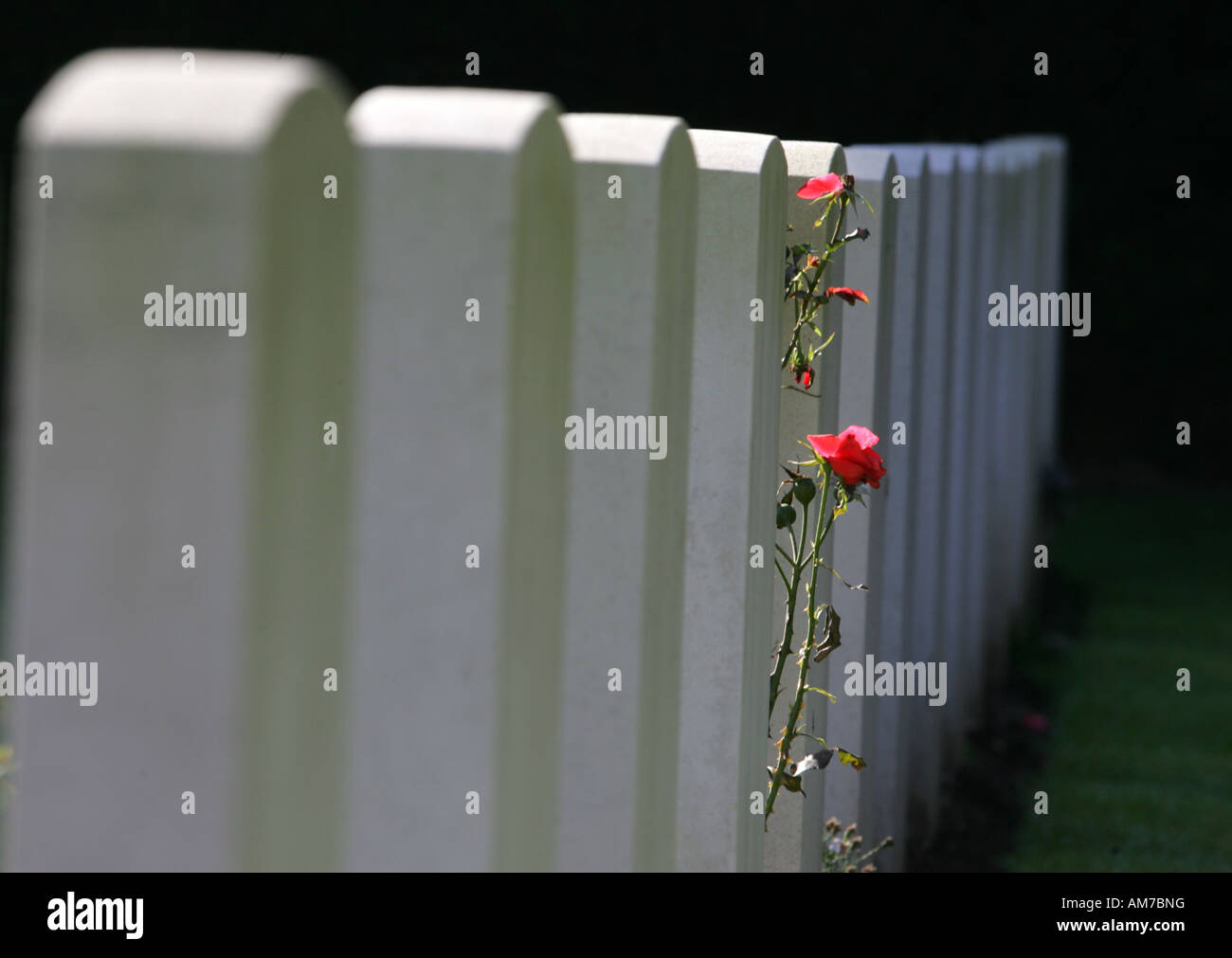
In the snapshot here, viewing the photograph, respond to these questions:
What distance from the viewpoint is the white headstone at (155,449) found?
98cm

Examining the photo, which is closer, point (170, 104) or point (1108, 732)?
point (170, 104)

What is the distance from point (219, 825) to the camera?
1040mm

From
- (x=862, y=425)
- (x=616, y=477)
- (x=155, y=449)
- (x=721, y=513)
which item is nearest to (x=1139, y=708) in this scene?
(x=862, y=425)

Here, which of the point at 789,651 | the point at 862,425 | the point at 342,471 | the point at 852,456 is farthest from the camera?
the point at 862,425

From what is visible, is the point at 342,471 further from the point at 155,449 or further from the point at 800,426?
the point at 800,426

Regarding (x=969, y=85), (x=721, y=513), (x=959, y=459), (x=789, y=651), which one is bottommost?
(x=789, y=651)

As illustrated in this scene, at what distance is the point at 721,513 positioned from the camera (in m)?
2.13

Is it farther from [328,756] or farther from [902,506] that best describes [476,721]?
[902,506]

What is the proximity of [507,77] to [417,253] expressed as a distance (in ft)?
26.8

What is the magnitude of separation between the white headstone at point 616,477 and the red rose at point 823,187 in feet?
2.85

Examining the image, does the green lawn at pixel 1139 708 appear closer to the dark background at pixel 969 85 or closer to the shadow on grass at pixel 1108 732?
the shadow on grass at pixel 1108 732

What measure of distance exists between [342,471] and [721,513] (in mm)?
1017
